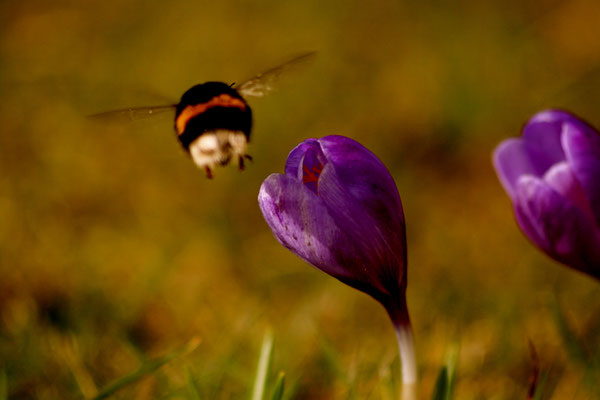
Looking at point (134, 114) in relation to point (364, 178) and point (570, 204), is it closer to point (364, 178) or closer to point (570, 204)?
point (364, 178)

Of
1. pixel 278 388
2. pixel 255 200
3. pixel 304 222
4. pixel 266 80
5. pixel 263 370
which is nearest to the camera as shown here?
pixel 304 222

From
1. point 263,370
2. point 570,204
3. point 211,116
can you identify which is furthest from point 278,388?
point 570,204

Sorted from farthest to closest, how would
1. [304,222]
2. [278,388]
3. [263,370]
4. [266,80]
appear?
[266,80] → [263,370] → [278,388] → [304,222]

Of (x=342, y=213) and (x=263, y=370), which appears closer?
(x=342, y=213)

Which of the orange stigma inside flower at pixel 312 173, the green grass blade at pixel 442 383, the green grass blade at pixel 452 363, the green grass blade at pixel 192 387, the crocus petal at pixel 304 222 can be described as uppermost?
the orange stigma inside flower at pixel 312 173

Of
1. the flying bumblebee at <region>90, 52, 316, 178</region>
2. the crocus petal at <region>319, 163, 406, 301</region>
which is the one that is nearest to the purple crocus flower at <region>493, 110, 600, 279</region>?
the crocus petal at <region>319, 163, 406, 301</region>

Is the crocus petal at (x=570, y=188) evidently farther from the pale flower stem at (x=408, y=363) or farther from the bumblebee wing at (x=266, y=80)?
the bumblebee wing at (x=266, y=80)

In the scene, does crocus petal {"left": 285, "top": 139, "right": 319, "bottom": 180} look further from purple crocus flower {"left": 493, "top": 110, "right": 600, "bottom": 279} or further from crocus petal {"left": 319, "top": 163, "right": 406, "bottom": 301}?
purple crocus flower {"left": 493, "top": 110, "right": 600, "bottom": 279}

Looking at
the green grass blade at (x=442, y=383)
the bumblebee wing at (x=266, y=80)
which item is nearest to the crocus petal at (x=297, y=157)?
the bumblebee wing at (x=266, y=80)
